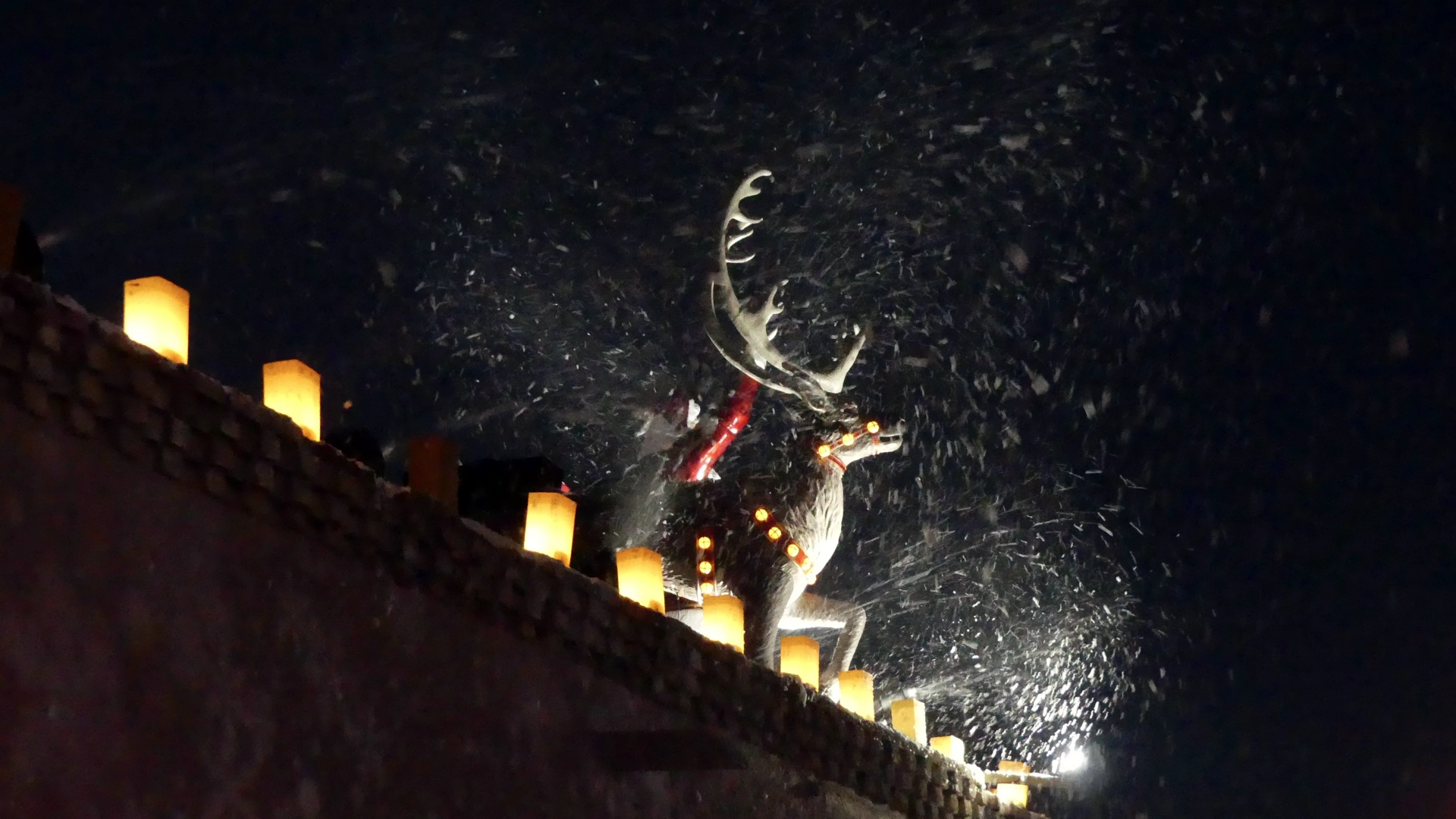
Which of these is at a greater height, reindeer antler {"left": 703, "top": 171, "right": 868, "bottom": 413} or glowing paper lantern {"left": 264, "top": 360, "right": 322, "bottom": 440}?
reindeer antler {"left": 703, "top": 171, "right": 868, "bottom": 413}

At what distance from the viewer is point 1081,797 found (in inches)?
522

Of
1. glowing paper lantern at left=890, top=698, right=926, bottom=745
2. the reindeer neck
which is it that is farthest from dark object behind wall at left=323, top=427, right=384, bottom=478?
glowing paper lantern at left=890, top=698, right=926, bottom=745

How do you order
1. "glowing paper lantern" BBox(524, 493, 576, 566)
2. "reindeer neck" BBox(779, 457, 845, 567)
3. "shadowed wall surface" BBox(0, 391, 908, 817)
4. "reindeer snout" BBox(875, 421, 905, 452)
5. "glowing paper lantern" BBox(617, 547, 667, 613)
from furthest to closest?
"reindeer snout" BBox(875, 421, 905, 452)
"reindeer neck" BBox(779, 457, 845, 567)
"glowing paper lantern" BBox(617, 547, 667, 613)
"glowing paper lantern" BBox(524, 493, 576, 566)
"shadowed wall surface" BBox(0, 391, 908, 817)

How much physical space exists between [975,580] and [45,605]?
9.38 metres

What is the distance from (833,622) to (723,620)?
172cm

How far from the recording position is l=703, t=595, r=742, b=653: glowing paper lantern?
235 inches

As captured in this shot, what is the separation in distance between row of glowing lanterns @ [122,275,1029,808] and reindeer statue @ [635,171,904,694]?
386mm

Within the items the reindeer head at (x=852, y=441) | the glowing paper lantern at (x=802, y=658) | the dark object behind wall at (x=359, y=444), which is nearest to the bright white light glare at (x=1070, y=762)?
the reindeer head at (x=852, y=441)

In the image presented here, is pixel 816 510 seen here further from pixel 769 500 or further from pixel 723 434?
pixel 723 434

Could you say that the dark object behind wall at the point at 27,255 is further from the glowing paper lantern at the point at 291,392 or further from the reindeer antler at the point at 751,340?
the reindeer antler at the point at 751,340

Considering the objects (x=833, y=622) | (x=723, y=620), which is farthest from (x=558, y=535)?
(x=833, y=622)

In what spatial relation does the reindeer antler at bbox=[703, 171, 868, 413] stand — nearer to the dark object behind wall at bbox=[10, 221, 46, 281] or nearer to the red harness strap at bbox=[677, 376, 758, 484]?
the red harness strap at bbox=[677, 376, 758, 484]

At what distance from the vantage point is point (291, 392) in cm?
423

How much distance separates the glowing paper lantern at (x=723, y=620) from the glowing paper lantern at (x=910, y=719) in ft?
5.27
